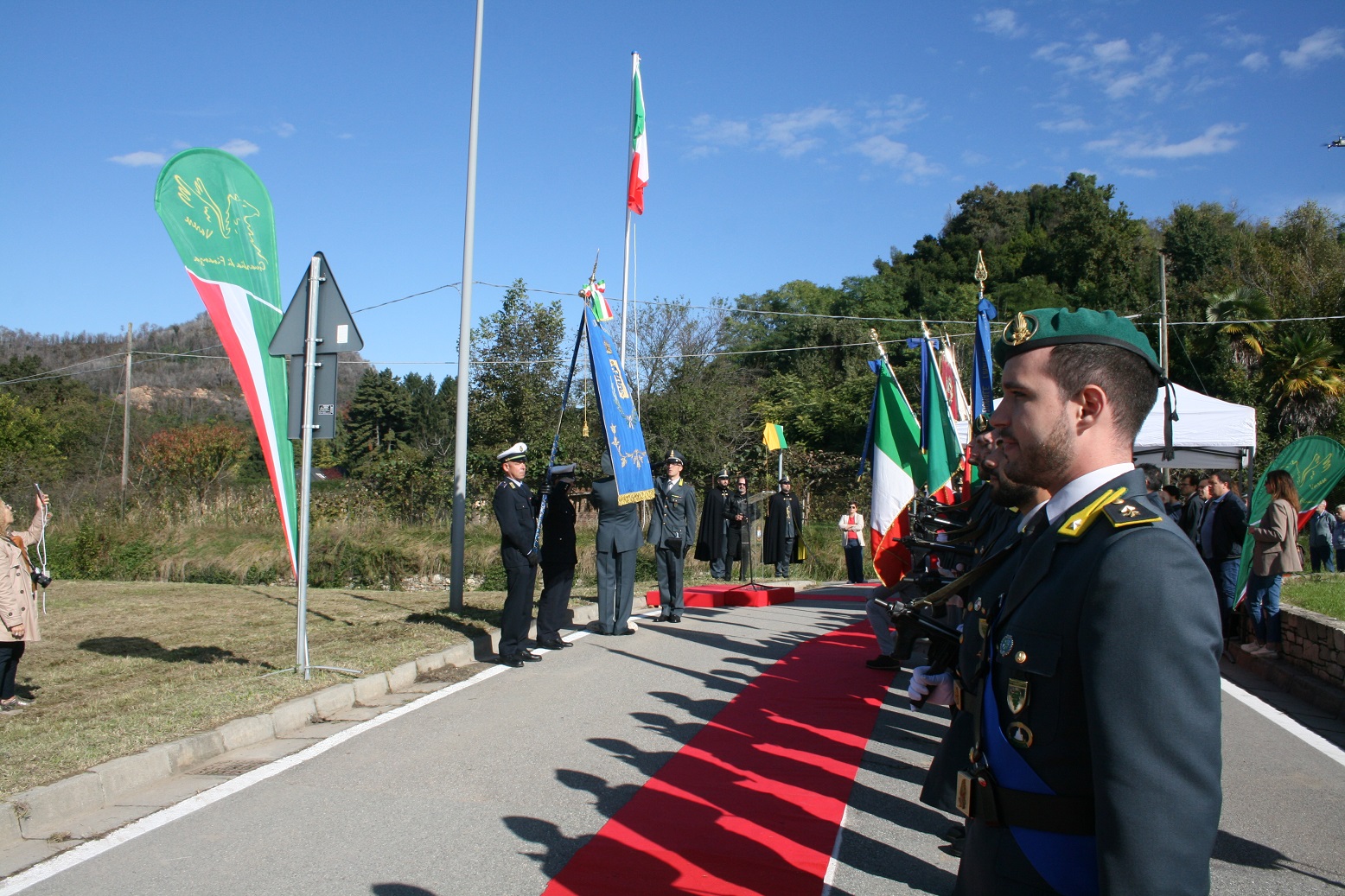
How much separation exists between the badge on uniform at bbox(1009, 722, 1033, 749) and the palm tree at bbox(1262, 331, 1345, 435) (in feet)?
111

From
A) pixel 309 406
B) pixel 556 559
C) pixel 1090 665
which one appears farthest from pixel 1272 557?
pixel 1090 665

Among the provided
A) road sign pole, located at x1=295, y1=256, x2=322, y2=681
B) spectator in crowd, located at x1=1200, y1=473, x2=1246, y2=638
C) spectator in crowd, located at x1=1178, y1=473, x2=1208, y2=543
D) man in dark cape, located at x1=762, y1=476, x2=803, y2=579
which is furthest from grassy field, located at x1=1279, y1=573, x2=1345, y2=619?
road sign pole, located at x1=295, y1=256, x2=322, y2=681

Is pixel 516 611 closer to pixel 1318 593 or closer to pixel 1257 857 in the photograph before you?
pixel 1257 857

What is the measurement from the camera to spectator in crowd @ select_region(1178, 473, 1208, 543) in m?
11.8

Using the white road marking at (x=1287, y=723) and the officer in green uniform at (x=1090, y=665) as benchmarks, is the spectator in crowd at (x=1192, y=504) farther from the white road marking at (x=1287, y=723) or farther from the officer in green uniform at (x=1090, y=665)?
the officer in green uniform at (x=1090, y=665)

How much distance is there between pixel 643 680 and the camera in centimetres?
846

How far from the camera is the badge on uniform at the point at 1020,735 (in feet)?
5.71

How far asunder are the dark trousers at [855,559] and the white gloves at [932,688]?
50.4ft

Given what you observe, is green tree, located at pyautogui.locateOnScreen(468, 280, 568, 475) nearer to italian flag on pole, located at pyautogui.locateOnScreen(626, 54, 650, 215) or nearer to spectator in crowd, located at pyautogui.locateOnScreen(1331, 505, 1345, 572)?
italian flag on pole, located at pyautogui.locateOnScreen(626, 54, 650, 215)

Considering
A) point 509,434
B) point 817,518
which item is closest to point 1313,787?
point 817,518

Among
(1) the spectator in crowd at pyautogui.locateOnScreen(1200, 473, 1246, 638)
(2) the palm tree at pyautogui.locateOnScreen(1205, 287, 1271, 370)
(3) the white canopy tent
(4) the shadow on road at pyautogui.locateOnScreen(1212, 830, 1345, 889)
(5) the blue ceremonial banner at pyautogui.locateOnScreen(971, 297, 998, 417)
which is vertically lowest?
(4) the shadow on road at pyautogui.locateOnScreen(1212, 830, 1345, 889)

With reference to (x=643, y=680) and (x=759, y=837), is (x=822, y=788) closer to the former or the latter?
(x=759, y=837)

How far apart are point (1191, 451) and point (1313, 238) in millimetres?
33589

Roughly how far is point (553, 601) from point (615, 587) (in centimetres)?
108
